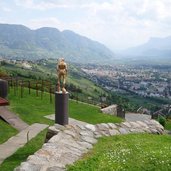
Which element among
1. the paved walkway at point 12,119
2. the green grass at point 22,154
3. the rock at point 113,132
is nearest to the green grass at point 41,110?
the paved walkway at point 12,119

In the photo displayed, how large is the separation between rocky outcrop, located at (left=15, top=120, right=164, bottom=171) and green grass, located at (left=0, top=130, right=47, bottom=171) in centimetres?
181

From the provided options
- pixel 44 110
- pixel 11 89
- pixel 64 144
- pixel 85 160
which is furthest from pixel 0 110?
pixel 85 160

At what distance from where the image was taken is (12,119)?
977 inches

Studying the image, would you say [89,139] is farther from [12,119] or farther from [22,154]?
[12,119]

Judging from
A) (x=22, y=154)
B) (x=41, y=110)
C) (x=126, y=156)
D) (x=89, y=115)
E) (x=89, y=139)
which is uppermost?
(x=126, y=156)

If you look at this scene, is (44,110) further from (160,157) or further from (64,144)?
(160,157)

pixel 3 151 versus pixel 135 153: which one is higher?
pixel 135 153

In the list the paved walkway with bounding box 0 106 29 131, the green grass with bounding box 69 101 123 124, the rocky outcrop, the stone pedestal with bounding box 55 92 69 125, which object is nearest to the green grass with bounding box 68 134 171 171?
the rocky outcrop

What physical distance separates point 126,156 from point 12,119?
13936mm

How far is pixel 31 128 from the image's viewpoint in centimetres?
2325

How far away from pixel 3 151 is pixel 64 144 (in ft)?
17.6

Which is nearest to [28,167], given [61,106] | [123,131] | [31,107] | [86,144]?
[86,144]

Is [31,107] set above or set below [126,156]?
below

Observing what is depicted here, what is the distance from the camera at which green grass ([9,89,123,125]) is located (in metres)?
27.0
